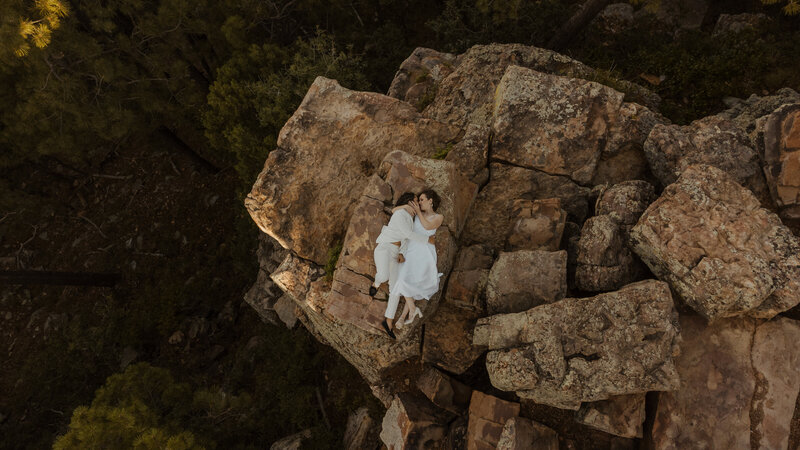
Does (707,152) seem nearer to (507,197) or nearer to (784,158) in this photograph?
(784,158)

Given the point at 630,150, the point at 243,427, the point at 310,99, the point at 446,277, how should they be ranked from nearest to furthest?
the point at 446,277 < the point at 630,150 < the point at 310,99 < the point at 243,427

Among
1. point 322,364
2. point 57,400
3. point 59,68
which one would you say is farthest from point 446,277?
point 57,400

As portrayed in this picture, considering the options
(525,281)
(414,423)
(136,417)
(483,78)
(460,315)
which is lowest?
(136,417)

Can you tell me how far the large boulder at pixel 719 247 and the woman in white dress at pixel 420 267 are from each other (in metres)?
3.68

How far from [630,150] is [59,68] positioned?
16.2 metres

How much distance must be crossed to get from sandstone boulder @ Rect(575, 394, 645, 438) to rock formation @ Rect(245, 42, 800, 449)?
0.10 feet

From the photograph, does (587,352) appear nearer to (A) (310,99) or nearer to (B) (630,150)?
(B) (630,150)

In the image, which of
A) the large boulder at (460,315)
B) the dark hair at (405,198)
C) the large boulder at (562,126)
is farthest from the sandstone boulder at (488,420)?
the large boulder at (562,126)

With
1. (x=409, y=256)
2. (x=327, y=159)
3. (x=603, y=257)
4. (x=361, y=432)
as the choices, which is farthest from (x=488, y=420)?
(x=327, y=159)

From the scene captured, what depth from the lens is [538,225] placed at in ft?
27.1

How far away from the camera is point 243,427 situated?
39.5 feet

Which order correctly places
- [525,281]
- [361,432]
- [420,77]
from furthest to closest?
[420,77]
[361,432]
[525,281]

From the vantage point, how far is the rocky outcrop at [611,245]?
7527 mm

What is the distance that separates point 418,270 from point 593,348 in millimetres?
3210
